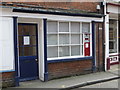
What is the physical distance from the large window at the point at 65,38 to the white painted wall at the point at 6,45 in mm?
1806

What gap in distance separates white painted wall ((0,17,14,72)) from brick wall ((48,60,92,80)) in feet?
5.96

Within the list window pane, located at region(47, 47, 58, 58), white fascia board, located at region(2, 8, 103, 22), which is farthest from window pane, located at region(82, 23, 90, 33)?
window pane, located at region(47, 47, 58, 58)

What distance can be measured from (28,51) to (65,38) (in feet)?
6.40

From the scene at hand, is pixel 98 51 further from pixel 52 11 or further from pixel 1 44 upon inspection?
pixel 1 44

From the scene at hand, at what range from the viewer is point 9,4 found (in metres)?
6.63

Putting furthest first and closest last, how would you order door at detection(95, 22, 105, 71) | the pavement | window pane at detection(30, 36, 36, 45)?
1. door at detection(95, 22, 105, 71)
2. window pane at detection(30, 36, 36, 45)
3. the pavement

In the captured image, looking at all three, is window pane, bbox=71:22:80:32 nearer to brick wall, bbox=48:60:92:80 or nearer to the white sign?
brick wall, bbox=48:60:92:80

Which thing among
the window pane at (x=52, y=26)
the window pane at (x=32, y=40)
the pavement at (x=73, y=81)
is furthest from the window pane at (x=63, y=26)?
the pavement at (x=73, y=81)

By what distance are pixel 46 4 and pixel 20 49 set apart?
2252 millimetres

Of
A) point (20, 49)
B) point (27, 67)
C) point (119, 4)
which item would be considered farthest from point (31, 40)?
point (119, 4)

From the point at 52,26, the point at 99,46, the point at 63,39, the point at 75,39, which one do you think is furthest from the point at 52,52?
the point at 99,46

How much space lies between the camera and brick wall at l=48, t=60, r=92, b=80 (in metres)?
7.81

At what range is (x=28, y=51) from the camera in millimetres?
7578

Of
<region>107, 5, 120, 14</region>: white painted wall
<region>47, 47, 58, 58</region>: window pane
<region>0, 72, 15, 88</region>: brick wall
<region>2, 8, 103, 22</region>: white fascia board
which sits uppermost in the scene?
<region>107, 5, 120, 14</region>: white painted wall
